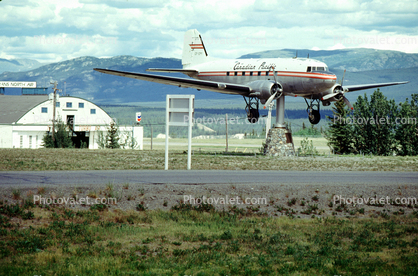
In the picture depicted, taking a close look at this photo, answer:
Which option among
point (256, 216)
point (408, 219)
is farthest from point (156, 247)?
point (408, 219)

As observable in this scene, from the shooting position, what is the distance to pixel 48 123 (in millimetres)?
84500

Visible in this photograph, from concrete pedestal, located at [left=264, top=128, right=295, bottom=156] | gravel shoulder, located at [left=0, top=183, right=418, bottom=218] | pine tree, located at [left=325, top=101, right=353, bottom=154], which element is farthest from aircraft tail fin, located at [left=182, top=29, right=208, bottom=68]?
gravel shoulder, located at [left=0, top=183, right=418, bottom=218]

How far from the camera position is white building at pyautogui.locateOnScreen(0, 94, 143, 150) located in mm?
77625

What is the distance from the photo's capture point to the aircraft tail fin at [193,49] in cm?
4956

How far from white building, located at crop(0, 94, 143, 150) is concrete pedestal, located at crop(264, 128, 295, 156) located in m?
35.0

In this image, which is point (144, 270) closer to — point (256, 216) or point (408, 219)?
point (256, 216)

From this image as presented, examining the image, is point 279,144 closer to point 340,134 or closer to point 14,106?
point 340,134

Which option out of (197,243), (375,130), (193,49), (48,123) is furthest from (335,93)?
(48,123)

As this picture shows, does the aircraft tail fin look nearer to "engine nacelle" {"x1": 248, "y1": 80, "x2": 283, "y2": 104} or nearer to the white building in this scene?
"engine nacelle" {"x1": 248, "y1": 80, "x2": 283, "y2": 104}

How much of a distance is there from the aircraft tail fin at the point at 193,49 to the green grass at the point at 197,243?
112ft

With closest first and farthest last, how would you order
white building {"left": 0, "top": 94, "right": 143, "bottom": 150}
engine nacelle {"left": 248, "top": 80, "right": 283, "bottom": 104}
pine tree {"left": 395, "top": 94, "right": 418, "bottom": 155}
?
engine nacelle {"left": 248, "top": 80, "right": 283, "bottom": 104}
pine tree {"left": 395, "top": 94, "right": 418, "bottom": 155}
white building {"left": 0, "top": 94, "right": 143, "bottom": 150}

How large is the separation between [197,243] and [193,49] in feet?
128

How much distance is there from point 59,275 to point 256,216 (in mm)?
8338

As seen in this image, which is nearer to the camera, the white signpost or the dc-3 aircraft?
the white signpost
